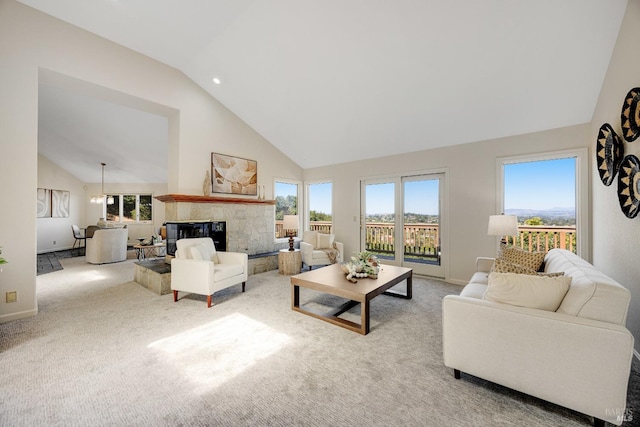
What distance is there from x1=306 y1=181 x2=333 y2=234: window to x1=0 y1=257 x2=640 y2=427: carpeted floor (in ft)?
11.6

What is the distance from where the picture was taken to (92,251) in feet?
19.2

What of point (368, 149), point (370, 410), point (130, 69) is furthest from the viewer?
point (368, 149)

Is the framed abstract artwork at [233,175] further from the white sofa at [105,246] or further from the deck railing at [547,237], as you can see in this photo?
the deck railing at [547,237]

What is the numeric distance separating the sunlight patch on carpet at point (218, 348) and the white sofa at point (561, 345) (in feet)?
5.04

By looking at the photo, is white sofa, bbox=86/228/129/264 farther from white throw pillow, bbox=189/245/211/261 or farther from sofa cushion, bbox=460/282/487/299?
sofa cushion, bbox=460/282/487/299

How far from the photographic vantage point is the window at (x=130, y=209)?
8.91 m

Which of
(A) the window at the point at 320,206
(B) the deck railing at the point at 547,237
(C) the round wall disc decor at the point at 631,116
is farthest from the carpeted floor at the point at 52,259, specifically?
(B) the deck railing at the point at 547,237

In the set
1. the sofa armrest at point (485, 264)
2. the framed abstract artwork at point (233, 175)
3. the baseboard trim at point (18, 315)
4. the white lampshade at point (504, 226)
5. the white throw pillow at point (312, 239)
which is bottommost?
the baseboard trim at point (18, 315)

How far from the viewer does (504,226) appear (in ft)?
10.9

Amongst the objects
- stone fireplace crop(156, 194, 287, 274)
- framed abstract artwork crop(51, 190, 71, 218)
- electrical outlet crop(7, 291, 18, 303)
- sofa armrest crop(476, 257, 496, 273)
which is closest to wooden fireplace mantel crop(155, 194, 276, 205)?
stone fireplace crop(156, 194, 287, 274)

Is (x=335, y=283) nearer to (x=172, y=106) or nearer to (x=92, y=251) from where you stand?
(x=172, y=106)

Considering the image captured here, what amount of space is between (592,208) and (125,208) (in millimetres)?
11796

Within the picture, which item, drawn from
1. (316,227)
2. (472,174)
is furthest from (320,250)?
(472,174)

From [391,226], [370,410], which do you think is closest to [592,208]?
[391,226]
